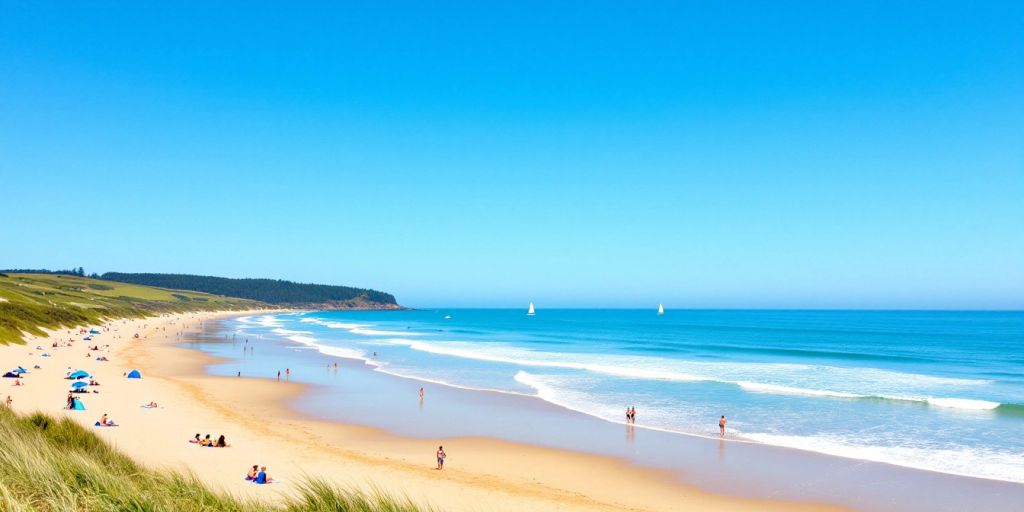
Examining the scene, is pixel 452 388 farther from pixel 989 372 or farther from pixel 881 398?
pixel 989 372

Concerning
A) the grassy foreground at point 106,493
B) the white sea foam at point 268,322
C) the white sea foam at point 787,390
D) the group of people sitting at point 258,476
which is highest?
the grassy foreground at point 106,493

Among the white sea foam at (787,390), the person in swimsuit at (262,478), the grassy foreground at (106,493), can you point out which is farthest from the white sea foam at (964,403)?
the grassy foreground at (106,493)

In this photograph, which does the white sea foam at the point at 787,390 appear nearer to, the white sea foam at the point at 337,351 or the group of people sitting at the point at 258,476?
the group of people sitting at the point at 258,476

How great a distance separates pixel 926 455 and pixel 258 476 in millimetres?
22332

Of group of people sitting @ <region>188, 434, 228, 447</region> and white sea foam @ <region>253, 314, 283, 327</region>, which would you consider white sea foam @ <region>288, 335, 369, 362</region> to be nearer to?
group of people sitting @ <region>188, 434, 228, 447</region>

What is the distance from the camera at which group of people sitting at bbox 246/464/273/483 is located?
1644 cm

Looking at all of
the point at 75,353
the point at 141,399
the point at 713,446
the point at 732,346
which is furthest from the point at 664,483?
the point at 732,346

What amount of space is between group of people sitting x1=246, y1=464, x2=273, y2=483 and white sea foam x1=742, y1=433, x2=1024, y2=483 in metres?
18.2

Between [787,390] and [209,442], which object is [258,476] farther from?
[787,390]

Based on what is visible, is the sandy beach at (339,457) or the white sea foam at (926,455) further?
the white sea foam at (926,455)

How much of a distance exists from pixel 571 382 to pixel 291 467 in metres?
23.8

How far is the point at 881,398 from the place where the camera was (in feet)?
110

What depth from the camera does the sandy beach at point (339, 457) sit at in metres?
16.7

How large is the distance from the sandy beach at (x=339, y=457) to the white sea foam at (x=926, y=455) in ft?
21.0
